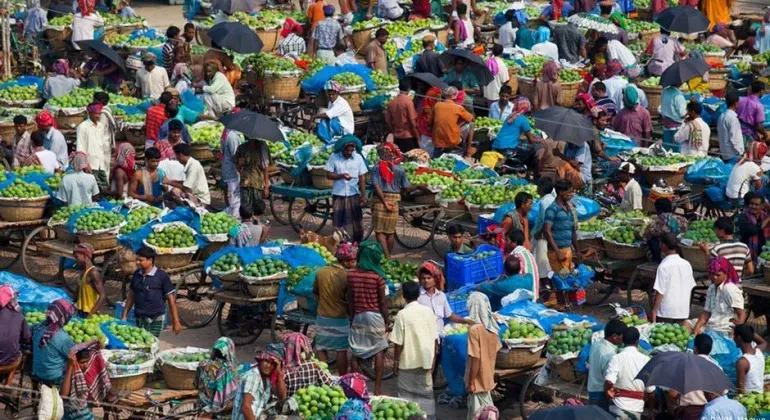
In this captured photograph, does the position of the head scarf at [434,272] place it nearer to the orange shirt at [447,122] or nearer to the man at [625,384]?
the man at [625,384]

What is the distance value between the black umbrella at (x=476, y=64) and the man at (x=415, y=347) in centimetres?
916

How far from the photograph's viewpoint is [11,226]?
2050 cm

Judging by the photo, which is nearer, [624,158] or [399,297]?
[399,297]

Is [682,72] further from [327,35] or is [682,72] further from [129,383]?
[129,383]

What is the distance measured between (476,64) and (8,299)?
10.2 m

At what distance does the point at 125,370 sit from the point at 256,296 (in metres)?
2.52

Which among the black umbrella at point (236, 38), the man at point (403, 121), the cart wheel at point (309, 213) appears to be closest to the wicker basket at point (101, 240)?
the cart wheel at point (309, 213)

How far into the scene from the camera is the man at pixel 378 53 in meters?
26.5

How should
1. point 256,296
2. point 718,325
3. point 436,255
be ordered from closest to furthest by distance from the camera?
1. point 718,325
2. point 256,296
3. point 436,255

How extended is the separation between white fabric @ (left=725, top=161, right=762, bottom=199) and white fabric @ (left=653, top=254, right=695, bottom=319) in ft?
11.2

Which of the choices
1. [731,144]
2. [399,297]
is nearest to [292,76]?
[731,144]

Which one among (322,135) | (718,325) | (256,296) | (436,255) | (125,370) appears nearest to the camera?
(125,370)

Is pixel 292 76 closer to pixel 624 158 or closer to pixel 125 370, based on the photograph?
pixel 624 158

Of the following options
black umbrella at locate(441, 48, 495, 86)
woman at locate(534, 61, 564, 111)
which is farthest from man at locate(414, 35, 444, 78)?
woman at locate(534, 61, 564, 111)
